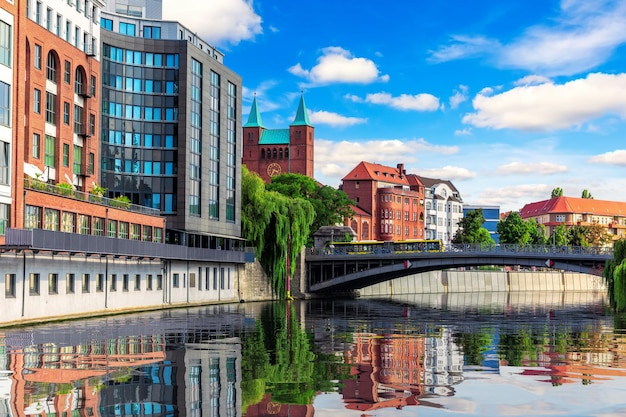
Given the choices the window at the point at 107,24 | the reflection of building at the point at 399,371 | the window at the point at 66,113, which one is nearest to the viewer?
the reflection of building at the point at 399,371

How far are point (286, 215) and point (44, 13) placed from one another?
3667 cm

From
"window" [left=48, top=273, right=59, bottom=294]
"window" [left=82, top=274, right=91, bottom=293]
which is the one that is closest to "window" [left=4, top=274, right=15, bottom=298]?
"window" [left=48, top=273, right=59, bottom=294]

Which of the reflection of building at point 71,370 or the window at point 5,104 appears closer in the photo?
the reflection of building at point 71,370

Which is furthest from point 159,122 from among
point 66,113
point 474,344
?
point 474,344

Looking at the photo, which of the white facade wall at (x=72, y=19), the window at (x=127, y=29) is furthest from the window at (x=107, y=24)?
the white facade wall at (x=72, y=19)

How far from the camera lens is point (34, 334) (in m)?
46.1

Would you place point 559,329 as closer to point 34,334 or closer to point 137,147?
point 34,334

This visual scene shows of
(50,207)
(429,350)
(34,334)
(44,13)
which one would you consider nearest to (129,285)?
(50,207)

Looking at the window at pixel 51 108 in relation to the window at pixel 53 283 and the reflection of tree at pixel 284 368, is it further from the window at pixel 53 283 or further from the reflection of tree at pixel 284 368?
the reflection of tree at pixel 284 368

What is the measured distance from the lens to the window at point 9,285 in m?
53.0

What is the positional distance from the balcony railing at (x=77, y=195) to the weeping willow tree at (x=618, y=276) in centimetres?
3811

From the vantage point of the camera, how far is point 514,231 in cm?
17200

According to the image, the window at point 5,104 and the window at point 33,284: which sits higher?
the window at point 5,104

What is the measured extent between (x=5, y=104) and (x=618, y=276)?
42555mm
